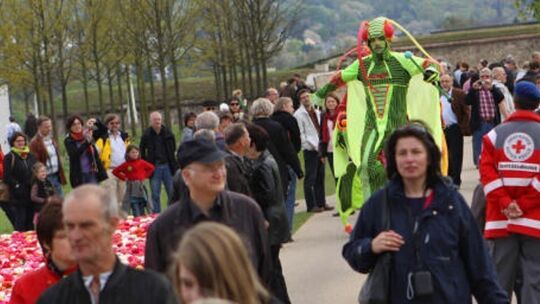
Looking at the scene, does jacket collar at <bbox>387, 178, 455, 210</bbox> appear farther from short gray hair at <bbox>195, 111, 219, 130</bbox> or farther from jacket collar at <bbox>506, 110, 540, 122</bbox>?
short gray hair at <bbox>195, 111, 219, 130</bbox>

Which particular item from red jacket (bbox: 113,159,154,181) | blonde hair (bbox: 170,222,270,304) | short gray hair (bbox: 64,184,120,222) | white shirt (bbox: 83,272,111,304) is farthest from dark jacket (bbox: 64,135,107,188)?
blonde hair (bbox: 170,222,270,304)

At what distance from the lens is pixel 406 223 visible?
23.2 ft

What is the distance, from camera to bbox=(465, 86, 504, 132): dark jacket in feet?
71.6

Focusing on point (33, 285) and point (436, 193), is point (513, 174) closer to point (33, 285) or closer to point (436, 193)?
point (436, 193)

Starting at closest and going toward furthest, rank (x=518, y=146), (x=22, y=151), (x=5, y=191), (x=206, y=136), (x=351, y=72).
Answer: (x=206, y=136), (x=518, y=146), (x=351, y=72), (x=5, y=191), (x=22, y=151)

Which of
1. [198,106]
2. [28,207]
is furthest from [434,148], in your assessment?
[198,106]

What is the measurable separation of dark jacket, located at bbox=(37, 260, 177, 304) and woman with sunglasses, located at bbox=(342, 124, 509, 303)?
1672 millimetres

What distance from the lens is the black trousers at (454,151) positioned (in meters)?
20.5

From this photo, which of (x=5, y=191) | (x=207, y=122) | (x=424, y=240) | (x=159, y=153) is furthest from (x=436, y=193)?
(x=159, y=153)

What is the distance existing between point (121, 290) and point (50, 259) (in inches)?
55.7

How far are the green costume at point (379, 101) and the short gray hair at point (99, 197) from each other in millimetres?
8946

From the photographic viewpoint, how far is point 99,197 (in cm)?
582

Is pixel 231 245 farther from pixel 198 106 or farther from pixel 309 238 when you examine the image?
pixel 198 106

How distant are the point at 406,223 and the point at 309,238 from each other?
1027 centimetres
